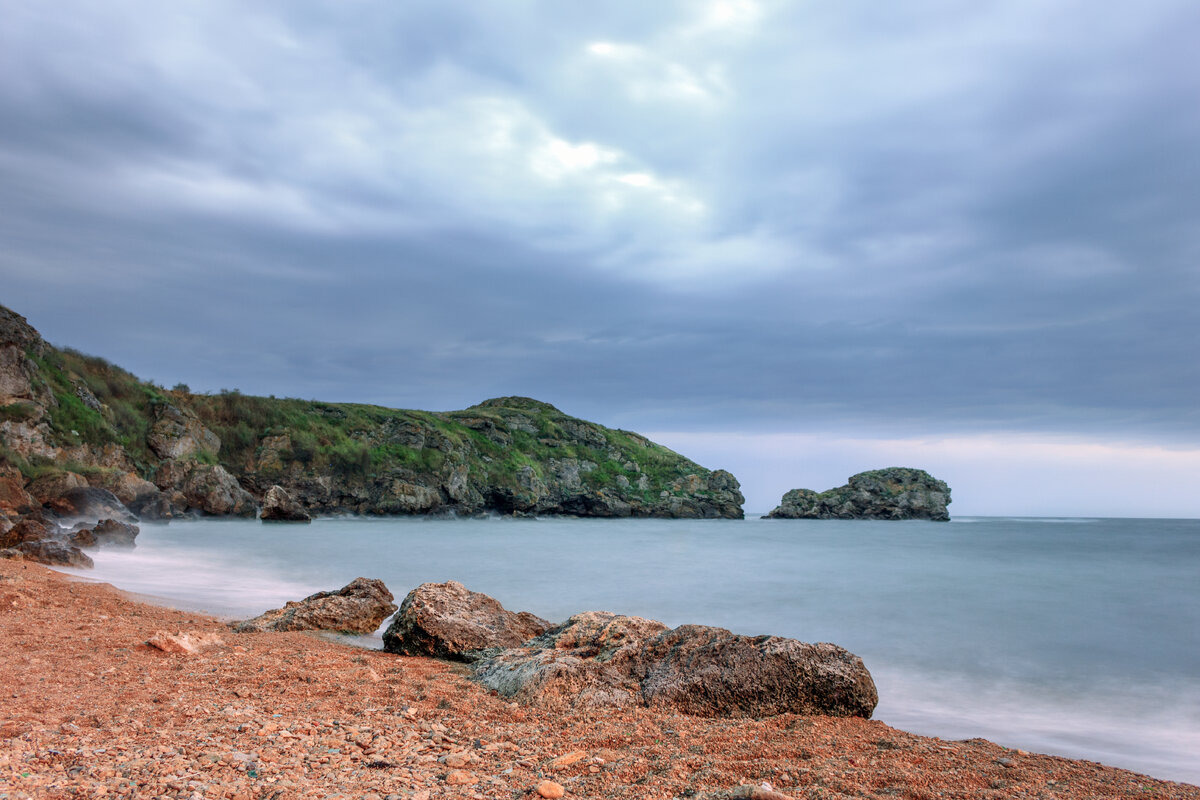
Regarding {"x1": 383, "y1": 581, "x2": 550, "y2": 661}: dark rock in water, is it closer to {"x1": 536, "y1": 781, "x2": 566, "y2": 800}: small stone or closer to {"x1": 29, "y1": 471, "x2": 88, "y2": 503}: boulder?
{"x1": 536, "y1": 781, "x2": 566, "y2": 800}: small stone

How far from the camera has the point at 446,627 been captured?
7109mm

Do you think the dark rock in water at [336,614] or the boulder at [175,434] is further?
the boulder at [175,434]

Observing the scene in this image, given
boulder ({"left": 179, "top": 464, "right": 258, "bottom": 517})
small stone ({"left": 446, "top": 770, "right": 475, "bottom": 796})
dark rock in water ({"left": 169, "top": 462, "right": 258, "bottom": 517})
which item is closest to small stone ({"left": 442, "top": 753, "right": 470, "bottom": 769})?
small stone ({"left": 446, "top": 770, "right": 475, "bottom": 796})

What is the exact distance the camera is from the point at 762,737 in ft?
13.9

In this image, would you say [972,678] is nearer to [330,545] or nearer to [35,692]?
[35,692]

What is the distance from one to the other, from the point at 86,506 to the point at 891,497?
90882 millimetres

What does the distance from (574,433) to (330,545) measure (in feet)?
218

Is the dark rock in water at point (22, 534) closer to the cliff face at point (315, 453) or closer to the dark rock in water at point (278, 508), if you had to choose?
the cliff face at point (315, 453)

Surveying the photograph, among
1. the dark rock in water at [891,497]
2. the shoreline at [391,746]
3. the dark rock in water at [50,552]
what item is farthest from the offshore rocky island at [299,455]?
the shoreline at [391,746]

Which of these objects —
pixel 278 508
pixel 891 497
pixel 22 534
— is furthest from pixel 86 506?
pixel 891 497

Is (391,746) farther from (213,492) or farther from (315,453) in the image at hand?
(315,453)

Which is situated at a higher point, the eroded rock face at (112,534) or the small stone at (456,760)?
the small stone at (456,760)

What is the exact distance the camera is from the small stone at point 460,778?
10.6 ft

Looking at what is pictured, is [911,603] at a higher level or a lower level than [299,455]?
lower
